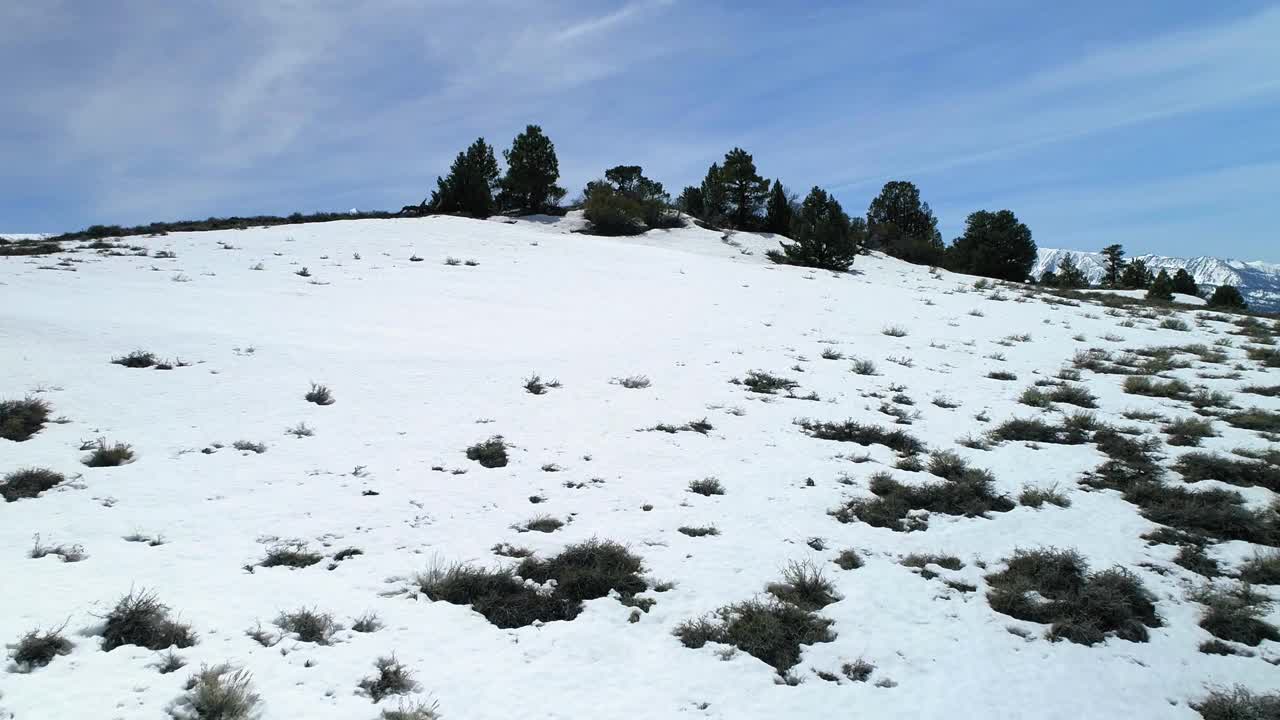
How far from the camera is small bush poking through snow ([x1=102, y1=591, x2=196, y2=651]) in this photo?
15.6 feet

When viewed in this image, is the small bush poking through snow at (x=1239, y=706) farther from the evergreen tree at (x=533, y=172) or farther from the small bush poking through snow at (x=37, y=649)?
the evergreen tree at (x=533, y=172)

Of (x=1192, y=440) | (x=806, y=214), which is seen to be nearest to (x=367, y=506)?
(x=1192, y=440)

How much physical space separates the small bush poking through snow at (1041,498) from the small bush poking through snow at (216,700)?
8419 millimetres

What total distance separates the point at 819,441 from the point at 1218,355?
40.0ft

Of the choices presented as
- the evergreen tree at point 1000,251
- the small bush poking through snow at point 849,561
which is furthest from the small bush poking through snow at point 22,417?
the evergreen tree at point 1000,251

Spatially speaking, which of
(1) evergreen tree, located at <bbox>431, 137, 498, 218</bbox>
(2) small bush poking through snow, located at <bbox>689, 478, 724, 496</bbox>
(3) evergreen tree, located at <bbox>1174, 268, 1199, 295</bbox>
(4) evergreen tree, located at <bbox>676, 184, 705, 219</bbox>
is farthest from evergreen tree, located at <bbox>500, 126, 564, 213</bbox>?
(3) evergreen tree, located at <bbox>1174, 268, 1199, 295</bbox>

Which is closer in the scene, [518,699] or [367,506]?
[518,699]

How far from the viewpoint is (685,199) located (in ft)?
190

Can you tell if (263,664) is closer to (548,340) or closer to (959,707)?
(959,707)

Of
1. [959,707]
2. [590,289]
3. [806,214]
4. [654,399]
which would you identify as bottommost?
[959,707]

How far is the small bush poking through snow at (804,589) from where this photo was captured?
6051 millimetres

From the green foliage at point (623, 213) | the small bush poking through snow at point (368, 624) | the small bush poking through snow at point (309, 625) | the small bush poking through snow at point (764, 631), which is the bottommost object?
the small bush poking through snow at point (764, 631)

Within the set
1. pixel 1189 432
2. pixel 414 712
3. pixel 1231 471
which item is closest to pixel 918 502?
pixel 1231 471

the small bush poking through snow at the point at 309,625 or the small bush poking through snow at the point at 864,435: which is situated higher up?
the small bush poking through snow at the point at 864,435
